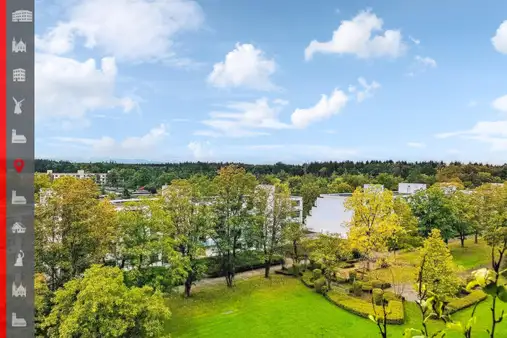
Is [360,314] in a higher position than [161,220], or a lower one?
lower

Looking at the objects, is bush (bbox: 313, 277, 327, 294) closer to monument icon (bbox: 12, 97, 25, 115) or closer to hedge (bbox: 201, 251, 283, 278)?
hedge (bbox: 201, 251, 283, 278)

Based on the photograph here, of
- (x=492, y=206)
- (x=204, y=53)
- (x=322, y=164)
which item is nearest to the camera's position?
(x=204, y=53)

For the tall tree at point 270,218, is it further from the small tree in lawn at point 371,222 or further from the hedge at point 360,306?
the hedge at point 360,306

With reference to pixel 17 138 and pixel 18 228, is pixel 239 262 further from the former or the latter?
pixel 17 138

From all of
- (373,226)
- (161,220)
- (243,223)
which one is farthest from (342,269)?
(161,220)

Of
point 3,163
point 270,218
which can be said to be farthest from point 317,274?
point 3,163

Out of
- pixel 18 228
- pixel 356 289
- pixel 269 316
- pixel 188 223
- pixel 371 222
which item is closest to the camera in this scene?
pixel 18 228

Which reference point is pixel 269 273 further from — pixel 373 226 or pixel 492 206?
pixel 492 206
